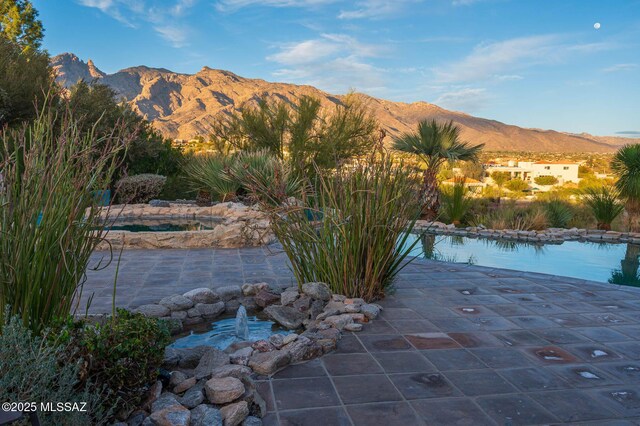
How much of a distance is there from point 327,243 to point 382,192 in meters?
0.61

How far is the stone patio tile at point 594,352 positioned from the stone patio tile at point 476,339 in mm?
450

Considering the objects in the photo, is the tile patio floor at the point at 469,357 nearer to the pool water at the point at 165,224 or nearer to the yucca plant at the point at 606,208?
the pool water at the point at 165,224

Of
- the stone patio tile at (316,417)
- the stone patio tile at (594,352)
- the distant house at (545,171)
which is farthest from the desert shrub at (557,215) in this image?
the distant house at (545,171)

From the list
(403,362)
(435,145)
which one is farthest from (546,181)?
(403,362)

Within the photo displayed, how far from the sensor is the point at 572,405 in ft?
7.84

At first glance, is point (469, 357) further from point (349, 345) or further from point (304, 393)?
point (304, 393)

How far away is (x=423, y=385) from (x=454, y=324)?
113cm

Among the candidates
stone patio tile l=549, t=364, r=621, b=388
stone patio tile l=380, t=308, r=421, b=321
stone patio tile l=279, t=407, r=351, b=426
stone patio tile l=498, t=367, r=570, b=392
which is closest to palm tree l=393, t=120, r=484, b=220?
stone patio tile l=380, t=308, r=421, b=321

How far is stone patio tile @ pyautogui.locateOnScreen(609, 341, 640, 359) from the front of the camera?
10.2ft

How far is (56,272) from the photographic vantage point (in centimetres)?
221

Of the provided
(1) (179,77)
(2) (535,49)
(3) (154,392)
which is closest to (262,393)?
(3) (154,392)

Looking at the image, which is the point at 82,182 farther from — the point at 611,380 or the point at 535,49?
the point at 535,49

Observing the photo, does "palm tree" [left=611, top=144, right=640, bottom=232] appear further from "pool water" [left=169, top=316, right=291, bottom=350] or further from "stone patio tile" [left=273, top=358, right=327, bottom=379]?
"stone patio tile" [left=273, top=358, right=327, bottom=379]

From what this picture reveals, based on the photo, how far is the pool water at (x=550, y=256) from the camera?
6895mm
